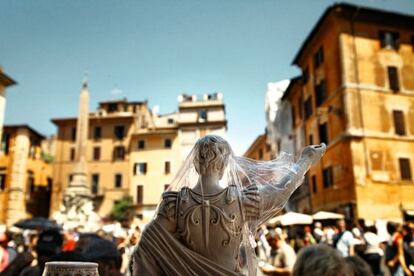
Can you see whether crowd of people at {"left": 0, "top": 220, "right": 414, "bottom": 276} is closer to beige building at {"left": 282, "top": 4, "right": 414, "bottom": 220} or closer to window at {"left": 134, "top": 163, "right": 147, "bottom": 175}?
beige building at {"left": 282, "top": 4, "right": 414, "bottom": 220}

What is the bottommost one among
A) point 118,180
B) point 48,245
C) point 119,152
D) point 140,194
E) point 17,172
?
point 48,245

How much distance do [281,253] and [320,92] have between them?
20.9 metres

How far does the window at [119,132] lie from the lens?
4762 cm

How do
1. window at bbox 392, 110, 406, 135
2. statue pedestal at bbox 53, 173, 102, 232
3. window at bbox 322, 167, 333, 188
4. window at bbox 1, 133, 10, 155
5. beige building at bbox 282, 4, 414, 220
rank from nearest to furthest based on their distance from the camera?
beige building at bbox 282, 4, 414, 220
statue pedestal at bbox 53, 173, 102, 232
window at bbox 392, 110, 406, 135
window at bbox 322, 167, 333, 188
window at bbox 1, 133, 10, 155

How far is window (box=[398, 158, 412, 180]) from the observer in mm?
22272

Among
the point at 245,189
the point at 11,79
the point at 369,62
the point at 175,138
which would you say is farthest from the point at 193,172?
the point at 175,138

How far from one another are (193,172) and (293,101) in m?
30.4

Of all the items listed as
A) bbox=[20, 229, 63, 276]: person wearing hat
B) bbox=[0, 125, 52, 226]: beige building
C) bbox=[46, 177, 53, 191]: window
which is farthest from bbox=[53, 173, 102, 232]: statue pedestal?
bbox=[46, 177, 53, 191]: window

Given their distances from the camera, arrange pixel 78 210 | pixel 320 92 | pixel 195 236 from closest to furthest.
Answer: pixel 195 236 → pixel 78 210 → pixel 320 92

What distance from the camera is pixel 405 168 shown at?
22.5m

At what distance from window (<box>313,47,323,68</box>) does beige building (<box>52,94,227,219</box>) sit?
18.7 m

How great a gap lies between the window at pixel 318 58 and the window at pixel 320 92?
130 cm

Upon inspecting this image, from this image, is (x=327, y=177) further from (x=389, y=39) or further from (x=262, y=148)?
(x=262, y=148)

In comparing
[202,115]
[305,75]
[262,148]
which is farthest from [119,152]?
[305,75]
